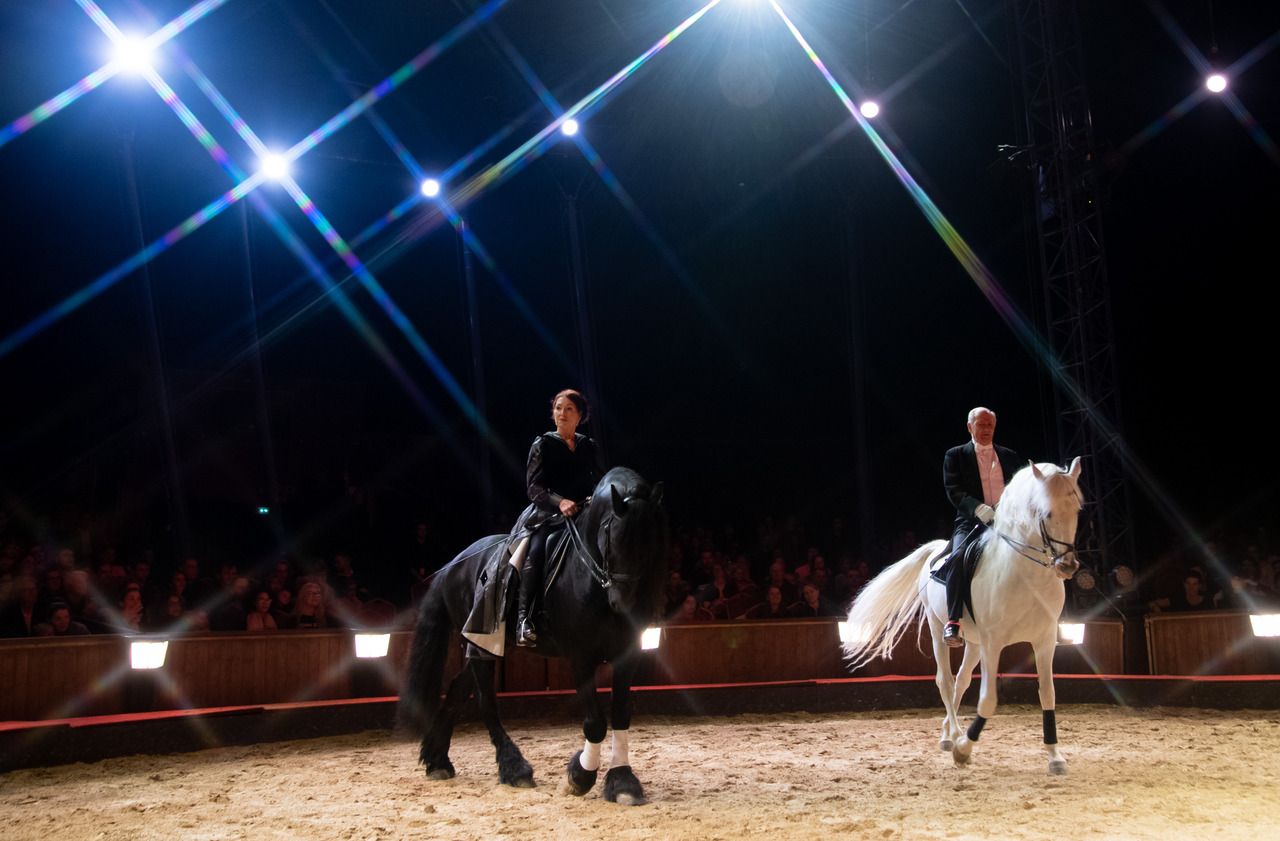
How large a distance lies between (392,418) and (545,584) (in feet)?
33.8

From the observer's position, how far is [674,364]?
17312 mm

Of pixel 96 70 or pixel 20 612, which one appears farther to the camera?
pixel 96 70

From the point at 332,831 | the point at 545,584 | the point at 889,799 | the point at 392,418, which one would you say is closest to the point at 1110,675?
the point at 889,799

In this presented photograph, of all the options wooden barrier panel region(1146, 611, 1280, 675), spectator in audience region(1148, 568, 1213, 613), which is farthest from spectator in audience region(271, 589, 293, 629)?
spectator in audience region(1148, 568, 1213, 613)

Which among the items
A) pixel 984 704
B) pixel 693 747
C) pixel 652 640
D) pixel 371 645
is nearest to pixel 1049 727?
pixel 984 704

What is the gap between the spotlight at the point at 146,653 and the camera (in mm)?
6965

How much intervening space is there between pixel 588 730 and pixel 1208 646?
8.03 metres

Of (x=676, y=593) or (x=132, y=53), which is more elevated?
(x=132, y=53)

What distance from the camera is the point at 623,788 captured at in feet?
15.3

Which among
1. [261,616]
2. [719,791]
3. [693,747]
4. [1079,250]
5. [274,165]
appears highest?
[274,165]

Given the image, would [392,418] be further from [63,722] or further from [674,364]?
[63,722]

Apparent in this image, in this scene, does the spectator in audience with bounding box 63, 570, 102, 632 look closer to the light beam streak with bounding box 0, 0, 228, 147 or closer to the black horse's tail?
the black horse's tail

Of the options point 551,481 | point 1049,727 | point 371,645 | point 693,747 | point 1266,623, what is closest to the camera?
point 551,481

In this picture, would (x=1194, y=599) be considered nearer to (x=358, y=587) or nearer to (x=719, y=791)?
(x=719, y=791)
